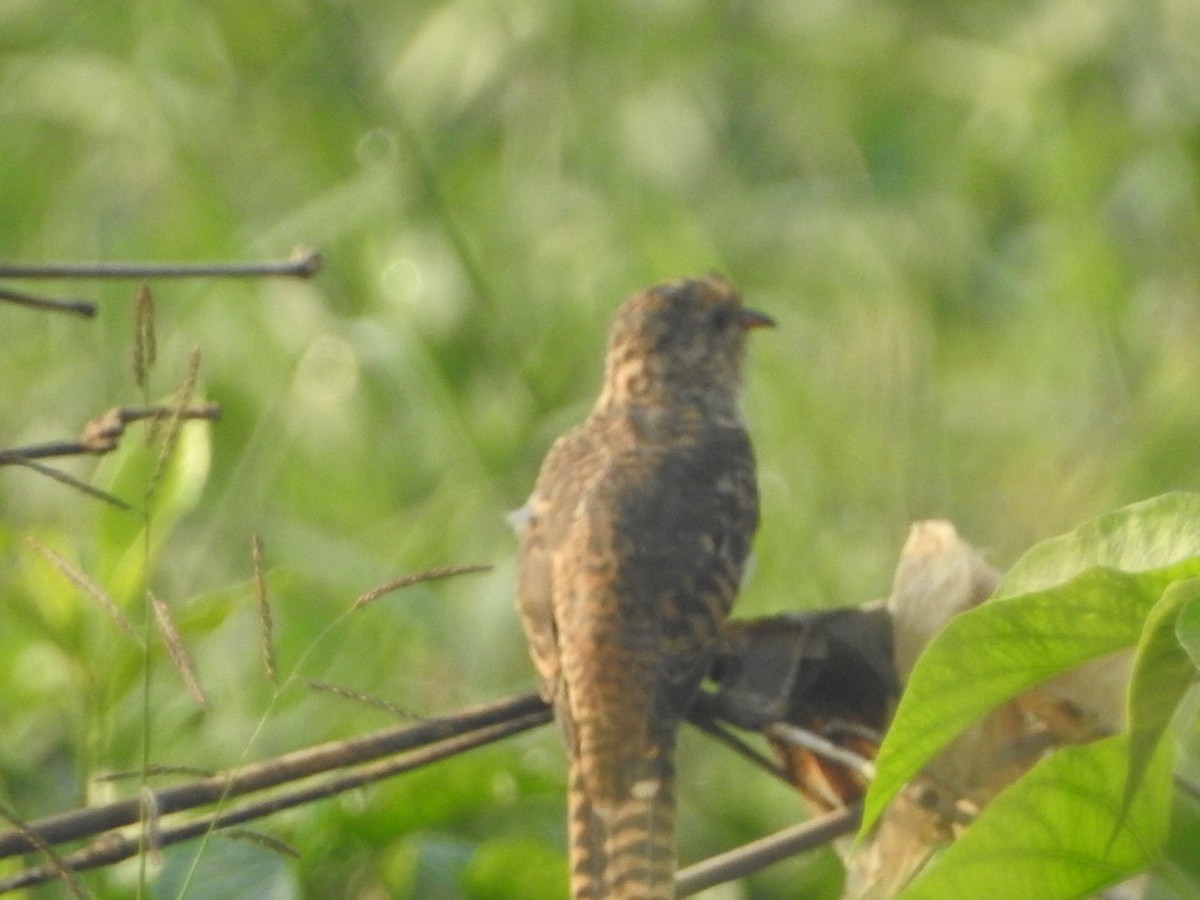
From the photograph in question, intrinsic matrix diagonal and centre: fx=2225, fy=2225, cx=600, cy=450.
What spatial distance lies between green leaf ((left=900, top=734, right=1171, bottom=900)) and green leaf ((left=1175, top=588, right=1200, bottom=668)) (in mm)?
239

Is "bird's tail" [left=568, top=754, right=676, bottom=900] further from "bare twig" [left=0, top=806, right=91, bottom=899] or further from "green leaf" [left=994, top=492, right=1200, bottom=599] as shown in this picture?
"green leaf" [left=994, top=492, right=1200, bottom=599]

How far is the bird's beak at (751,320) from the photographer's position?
228 inches

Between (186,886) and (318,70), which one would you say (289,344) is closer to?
(318,70)

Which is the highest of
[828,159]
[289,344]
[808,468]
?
[828,159]

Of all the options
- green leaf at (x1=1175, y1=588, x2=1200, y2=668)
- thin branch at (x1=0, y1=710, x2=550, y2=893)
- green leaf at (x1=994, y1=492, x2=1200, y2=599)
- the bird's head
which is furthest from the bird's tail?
the bird's head

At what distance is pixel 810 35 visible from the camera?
802cm

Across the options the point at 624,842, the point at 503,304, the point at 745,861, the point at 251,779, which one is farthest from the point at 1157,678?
the point at 503,304

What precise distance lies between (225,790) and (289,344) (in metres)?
3.34

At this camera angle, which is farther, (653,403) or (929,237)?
(929,237)

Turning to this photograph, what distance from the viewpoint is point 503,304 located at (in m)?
6.02

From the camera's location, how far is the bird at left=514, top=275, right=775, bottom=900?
11.9ft

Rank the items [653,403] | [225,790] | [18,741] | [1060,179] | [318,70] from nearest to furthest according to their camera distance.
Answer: [225,790] → [18,741] → [653,403] → [1060,179] → [318,70]

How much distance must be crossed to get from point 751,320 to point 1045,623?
358cm

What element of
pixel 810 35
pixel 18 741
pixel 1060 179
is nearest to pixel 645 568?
pixel 18 741
